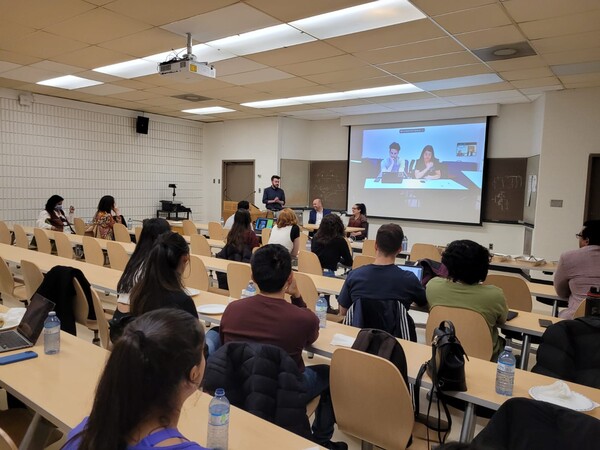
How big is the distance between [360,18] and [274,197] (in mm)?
5572

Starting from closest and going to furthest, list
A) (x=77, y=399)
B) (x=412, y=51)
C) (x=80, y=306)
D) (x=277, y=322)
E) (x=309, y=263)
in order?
(x=77, y=399) → (x=277, y=322) → (x=80, y=306) → (x=309, y=263) → (x=412, y=51)

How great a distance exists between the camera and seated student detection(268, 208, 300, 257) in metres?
4.98

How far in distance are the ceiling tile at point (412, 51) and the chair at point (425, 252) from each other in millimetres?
2338

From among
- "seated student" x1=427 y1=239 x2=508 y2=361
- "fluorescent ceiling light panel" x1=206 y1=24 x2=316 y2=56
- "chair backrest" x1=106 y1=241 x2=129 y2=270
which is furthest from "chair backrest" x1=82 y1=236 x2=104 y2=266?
"seated student" x1=427 y1=239 x2=508 y2=361

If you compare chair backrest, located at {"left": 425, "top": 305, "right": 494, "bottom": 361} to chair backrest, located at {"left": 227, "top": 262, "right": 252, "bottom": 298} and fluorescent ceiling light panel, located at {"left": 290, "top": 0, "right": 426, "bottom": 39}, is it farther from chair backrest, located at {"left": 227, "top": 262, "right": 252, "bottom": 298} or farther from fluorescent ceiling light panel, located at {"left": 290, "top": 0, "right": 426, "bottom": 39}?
fluorescent ceiling light panel, located at {"left": 290, "top": 0, "right": 426, "bottom": 39}

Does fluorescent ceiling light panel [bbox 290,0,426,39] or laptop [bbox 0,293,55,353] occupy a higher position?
fluorescent ceiling light panel [bbox 290,0,426,39]

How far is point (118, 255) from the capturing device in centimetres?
494

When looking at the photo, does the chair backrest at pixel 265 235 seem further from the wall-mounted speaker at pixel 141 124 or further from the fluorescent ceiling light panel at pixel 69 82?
the wall-mounted speaker at pixel 141 124

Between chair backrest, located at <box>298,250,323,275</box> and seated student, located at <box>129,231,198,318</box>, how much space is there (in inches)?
95.2

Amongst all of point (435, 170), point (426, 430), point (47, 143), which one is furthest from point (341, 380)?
point (47, 143)

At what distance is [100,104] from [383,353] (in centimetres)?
907

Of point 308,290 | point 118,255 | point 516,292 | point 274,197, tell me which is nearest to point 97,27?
point 118,255

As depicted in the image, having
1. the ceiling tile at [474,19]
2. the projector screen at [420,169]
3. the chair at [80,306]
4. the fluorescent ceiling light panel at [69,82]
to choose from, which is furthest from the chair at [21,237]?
the projector screen at [420,169]

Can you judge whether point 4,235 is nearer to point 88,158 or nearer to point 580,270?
point 88,158
